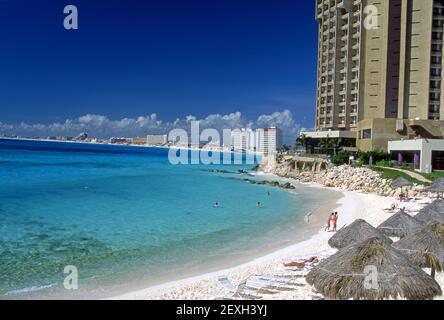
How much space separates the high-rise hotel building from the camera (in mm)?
54844

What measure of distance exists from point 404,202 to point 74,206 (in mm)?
24681

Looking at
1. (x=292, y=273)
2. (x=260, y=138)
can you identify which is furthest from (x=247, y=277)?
(x=260, y=138)

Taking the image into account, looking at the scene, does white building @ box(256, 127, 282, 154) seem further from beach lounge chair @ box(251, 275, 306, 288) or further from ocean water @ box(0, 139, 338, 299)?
beach lounge chair @ box(251, 275, 306, 288)

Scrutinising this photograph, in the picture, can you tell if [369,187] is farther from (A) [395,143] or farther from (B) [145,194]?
(B) [145,194]

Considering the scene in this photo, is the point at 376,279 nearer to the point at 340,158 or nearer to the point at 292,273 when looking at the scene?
the point at 292,273

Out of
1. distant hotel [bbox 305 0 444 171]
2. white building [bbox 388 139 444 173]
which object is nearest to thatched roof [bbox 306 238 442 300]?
white building [bbox 388 139 444 173]

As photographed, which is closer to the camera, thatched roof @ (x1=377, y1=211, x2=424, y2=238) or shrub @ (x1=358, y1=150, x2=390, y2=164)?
thatched roof @ (x1=377, y1=211, x2=424, y2=238)

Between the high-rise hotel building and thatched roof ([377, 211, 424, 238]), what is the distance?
3904 centimetres

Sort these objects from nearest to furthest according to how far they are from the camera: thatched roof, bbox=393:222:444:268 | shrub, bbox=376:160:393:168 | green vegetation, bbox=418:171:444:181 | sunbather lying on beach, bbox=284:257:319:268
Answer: thatched roof, bbox=393:222:444:268 < sunbather lying on beach, bbox=284:257:319:268 < green vegetation, bbox=418:171:444:181 < shrub, bbox=376:160:393:168

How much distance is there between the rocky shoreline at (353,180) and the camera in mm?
31906

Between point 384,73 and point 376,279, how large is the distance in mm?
57522

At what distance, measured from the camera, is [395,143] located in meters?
47.8

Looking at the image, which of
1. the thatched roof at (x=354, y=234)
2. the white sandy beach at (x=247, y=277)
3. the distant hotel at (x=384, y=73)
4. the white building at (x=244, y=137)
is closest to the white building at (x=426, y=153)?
the distant hotel at (x=384, y=73)

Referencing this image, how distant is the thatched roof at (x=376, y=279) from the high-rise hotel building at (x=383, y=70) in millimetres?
46210
